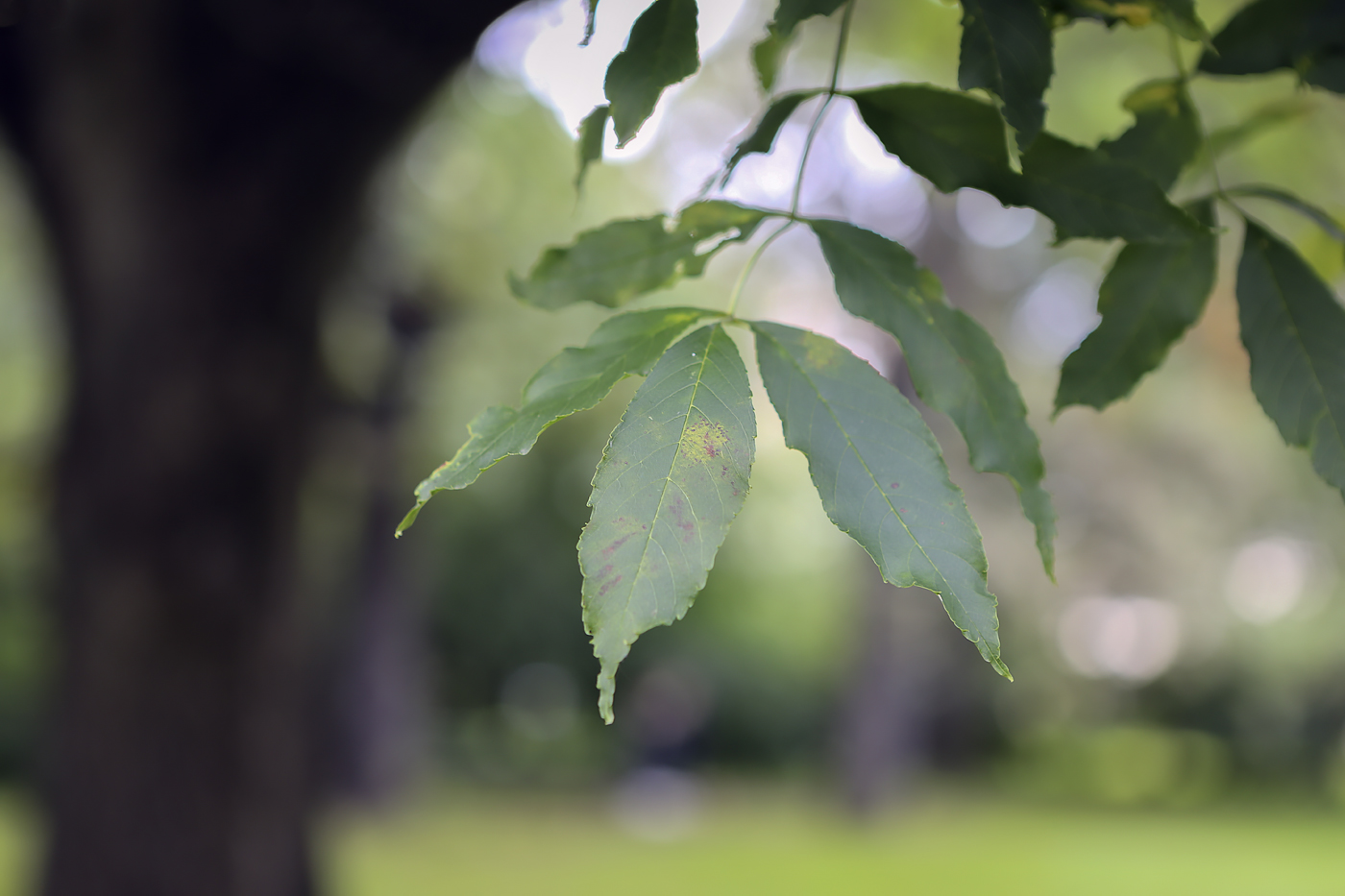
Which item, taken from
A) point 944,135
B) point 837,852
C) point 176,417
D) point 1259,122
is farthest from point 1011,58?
point 837,852

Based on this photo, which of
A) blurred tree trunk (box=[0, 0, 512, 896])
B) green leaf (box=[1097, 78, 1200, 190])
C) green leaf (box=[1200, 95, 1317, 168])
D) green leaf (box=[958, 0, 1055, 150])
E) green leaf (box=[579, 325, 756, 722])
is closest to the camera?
green leaf (box=[579, 325, 756, 722])

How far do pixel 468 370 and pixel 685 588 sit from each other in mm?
11816

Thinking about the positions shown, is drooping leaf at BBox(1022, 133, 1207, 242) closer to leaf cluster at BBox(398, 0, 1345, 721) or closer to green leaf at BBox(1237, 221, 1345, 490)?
leaf cluster at BBox(398, 0, 1345, 721)

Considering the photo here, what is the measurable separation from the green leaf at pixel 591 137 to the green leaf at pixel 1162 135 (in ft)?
1.45

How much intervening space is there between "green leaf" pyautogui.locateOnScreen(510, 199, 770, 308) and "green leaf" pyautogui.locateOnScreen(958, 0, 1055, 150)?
229mm

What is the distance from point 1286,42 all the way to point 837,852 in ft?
36.0

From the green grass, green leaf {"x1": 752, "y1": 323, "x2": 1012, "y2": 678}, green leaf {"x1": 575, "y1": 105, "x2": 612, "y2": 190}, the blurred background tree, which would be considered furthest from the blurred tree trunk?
the green grass

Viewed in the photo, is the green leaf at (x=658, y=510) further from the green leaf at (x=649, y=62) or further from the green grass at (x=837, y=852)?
the green grass at (x=837, y=852)

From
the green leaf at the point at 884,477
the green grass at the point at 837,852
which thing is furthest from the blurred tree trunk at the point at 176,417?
the green grass at the point at 837,852

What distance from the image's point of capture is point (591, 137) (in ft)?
3.14

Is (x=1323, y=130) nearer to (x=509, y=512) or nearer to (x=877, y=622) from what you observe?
(x=877, y=622)

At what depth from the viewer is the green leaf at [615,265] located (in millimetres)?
892

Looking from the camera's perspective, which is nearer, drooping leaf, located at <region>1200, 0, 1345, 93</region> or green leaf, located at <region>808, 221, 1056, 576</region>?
green leaf, located at <region>808, 221, 1056, 576</region>

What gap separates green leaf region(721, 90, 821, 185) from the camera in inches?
34.2
